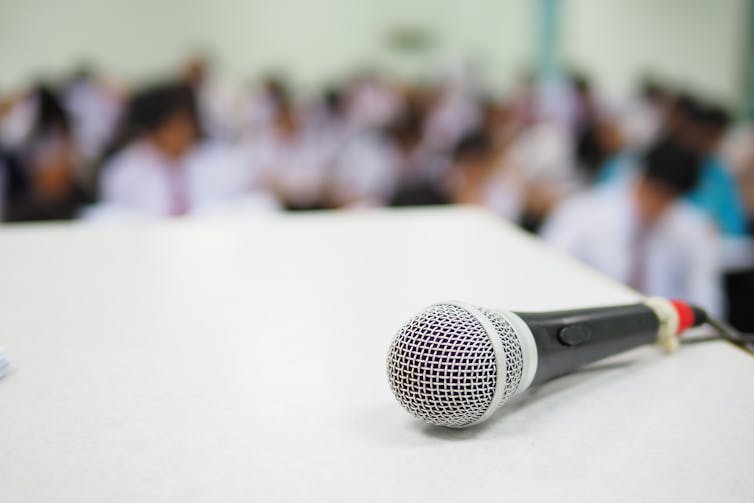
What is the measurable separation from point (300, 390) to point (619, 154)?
389cm

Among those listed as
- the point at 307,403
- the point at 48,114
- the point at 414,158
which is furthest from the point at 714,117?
the point at 307,403

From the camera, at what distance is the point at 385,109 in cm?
513

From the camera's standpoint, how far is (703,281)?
2.31 m

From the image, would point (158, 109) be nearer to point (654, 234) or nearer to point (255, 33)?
point (654, 234)

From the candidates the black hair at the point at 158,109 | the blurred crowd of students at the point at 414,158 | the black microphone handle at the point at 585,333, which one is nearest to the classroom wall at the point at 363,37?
the blurred crowd of students at the point at 414,158

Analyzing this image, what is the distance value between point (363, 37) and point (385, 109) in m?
0.65

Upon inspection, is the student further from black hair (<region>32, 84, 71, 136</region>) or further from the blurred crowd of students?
black hair (<region>32, 84, 71, 136</region>)

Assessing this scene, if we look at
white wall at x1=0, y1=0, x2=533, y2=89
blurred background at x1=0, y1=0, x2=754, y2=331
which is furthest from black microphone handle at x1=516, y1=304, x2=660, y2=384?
white wall at x1=0, y1=0, x2=533, y2=89

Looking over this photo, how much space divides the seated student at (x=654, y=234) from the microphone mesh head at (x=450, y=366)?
6.57 feet

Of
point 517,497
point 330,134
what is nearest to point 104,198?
point 330,134

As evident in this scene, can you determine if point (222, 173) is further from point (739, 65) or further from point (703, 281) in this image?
point (739, 65)

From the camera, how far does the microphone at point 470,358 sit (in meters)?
0.52

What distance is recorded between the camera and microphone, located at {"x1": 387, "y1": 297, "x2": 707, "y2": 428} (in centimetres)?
52

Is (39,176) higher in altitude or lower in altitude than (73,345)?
lower
